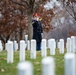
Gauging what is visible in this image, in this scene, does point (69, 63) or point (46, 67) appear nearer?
point (46, 67)

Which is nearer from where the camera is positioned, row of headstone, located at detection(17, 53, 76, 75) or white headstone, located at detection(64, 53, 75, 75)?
row of headstone, located at detection(17, 53, 76, 75)

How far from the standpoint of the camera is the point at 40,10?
3325 centimetres

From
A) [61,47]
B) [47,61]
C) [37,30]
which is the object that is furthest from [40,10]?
[47,61]

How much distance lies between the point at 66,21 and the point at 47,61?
56.0 metres

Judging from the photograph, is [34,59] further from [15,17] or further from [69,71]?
[15,17]

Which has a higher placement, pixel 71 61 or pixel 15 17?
pixel 15 17

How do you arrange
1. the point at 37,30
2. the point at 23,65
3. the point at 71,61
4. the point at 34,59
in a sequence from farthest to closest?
the point at 37,30
the point at 34,59
the point at 71,61
the point at 23,65

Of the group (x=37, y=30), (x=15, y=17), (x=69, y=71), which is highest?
(x=15, y=17)

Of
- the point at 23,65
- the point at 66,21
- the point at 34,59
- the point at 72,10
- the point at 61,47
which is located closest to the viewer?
the point at 23,65

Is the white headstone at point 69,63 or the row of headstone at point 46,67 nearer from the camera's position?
the row of headstone at point 46,67

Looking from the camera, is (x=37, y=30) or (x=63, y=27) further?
(x=63, y=27)

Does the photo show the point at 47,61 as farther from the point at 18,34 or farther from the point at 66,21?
the point at 66,21

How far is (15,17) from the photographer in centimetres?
3303

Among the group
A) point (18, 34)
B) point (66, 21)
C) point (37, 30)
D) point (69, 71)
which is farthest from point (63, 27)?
point (69, 71)
